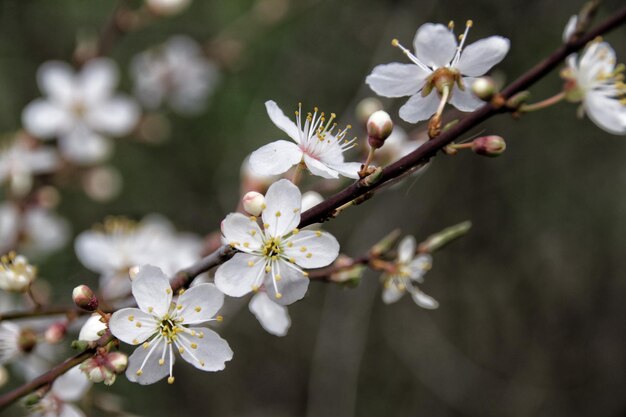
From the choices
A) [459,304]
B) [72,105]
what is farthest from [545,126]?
[72,105]

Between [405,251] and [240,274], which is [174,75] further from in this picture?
[240,274]

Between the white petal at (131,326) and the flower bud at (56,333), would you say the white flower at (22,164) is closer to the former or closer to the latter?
the flower bud at (56,333)

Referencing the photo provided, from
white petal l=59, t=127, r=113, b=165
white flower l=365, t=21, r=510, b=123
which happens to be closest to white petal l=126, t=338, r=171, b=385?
white flower l=365, t=21, r=510, b=123

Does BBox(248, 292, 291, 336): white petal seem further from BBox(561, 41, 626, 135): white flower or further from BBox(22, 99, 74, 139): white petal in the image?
BBox(22, 99, 74, 139): white petal

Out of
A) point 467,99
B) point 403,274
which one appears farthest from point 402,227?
point 467,99

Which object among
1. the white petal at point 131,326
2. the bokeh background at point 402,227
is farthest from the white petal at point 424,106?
the bokeh background at point 402,227

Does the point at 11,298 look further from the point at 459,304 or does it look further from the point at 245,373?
the point at 459,304
